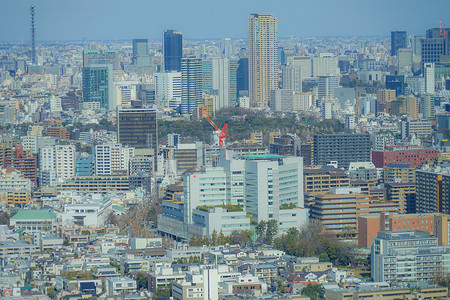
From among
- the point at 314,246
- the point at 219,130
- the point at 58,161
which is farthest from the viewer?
the point at 219,130

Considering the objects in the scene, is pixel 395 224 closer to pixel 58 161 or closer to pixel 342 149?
pixel 342 149

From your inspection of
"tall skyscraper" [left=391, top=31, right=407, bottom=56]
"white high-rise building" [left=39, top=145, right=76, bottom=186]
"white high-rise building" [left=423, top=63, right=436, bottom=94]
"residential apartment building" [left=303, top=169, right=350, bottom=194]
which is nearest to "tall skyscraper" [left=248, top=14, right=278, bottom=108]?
"white high-rise building" [left=423, top=63, right=436, bottom=94]

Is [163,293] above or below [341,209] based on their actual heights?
below

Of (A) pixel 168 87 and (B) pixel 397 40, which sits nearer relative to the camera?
(A) pixel 168 87

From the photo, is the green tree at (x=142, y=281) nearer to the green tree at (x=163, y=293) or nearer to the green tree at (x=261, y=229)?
the green tree at (x=163, y=293)

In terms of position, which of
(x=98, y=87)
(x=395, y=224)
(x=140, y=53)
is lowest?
(x=395, y=224)

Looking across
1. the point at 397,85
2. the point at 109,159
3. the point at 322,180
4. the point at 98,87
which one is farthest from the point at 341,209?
the point at 397,85

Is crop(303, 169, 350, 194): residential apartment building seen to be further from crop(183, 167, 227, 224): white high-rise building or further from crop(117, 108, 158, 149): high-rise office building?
crop(117, 108, 158, 149): high-rise office building
